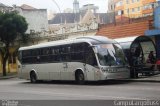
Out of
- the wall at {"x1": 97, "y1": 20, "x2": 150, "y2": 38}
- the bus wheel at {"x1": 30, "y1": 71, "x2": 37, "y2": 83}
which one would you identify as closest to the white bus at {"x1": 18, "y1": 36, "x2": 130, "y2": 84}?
the bus wheel at {"x1": 30, "y1": 71, "x2": 37, "y2": 83}

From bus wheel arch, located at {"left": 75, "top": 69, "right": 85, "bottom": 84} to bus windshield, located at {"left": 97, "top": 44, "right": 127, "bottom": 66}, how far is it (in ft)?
6.30

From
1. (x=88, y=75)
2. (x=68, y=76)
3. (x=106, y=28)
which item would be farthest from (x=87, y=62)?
(x=106, y=28)

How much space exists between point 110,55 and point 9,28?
81.7 feet

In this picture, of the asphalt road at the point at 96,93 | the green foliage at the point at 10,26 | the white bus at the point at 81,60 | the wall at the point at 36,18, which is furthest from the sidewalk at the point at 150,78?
the wall at the point at 36,18

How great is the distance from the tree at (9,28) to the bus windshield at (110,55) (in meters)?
24.1

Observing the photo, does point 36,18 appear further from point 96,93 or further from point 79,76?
point 96,93

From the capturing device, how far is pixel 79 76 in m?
27.0

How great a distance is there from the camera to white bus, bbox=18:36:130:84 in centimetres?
2511

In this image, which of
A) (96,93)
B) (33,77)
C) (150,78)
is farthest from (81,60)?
(33,77)

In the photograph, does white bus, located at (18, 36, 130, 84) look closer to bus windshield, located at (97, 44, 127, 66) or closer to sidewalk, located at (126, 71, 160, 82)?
bus windshield, located at (97, 44, 127, 66)

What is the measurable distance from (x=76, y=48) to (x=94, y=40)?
1.57m

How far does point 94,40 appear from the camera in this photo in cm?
2592

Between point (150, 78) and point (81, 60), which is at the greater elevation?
point (81, 60)

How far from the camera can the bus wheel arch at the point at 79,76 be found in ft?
87.1
